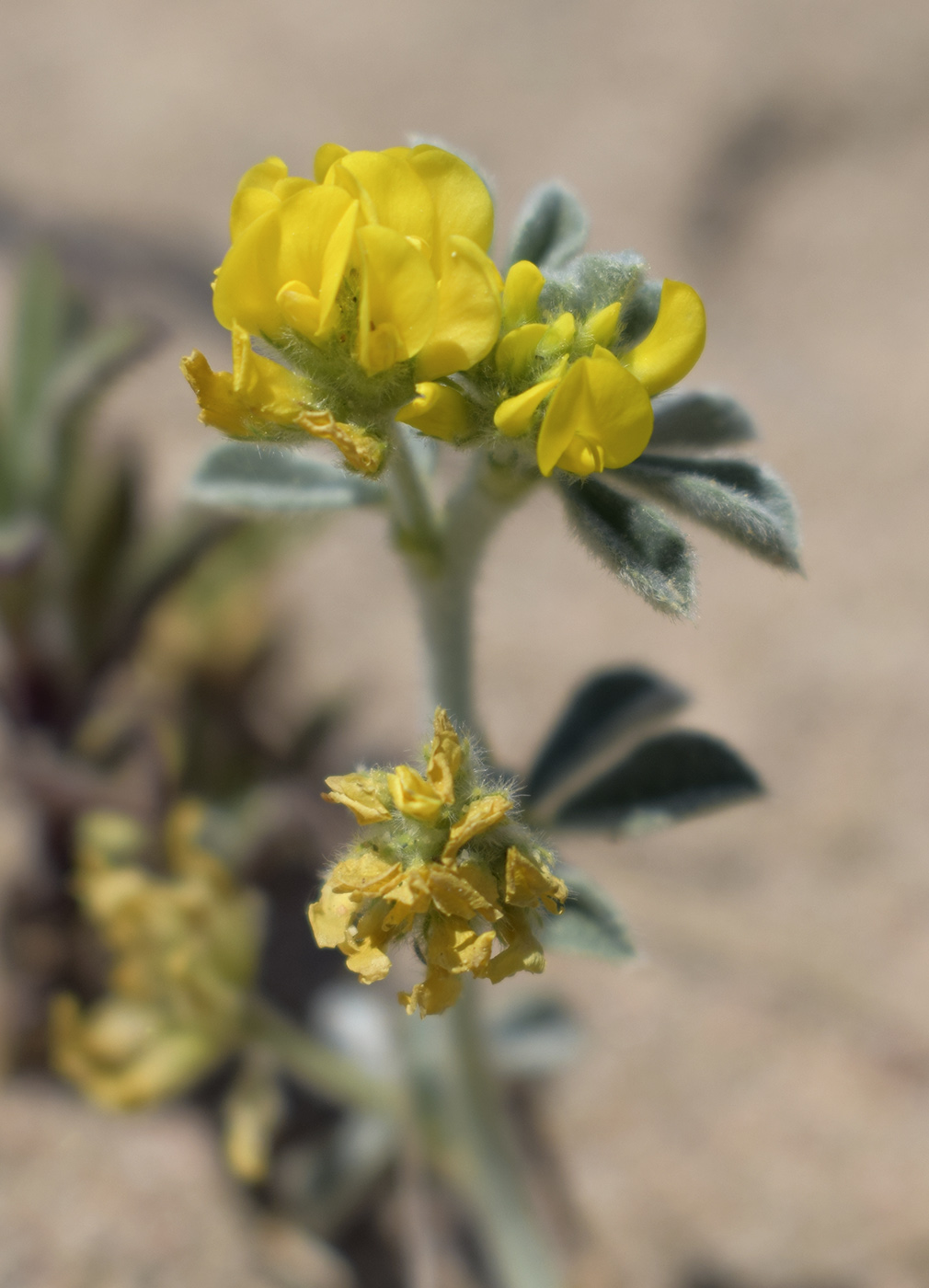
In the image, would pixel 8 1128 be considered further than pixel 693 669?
No

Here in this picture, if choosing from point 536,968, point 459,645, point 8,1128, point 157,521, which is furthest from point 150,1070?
point 157,521

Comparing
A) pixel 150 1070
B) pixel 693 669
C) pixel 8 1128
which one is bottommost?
pixel 8 1128

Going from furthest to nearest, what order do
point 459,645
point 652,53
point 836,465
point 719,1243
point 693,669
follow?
point 652,53 → point 836,465 → point 693,669 → point 719,1243 → point 459,645

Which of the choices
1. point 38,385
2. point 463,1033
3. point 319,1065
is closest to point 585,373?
point 463,1033

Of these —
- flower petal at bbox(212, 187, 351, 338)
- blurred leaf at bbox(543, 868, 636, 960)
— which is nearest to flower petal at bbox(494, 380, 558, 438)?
flower petal at bbox(212, 187, 351, 338)

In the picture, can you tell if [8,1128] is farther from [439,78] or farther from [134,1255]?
[439,78]

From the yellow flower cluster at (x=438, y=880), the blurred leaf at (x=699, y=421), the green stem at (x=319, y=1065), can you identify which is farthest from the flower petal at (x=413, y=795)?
the green stem at (x=319, y=1065)

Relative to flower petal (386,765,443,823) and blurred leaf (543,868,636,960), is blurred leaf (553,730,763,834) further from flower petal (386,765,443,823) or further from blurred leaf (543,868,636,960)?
flower petal (386,765,443,823)
